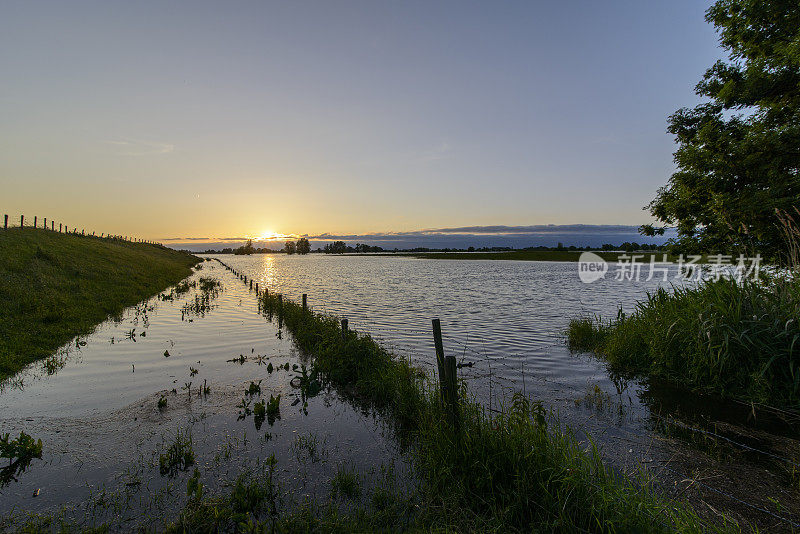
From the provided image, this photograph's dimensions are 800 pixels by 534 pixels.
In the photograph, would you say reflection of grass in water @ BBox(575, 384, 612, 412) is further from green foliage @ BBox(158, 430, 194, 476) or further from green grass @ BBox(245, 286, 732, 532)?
green foliage @ BBox(158, 430, 194, 476)

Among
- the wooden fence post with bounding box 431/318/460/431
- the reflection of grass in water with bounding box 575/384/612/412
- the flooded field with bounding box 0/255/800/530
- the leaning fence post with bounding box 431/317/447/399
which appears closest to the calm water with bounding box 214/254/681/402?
the flooded field with bounding box 0/255/800/530

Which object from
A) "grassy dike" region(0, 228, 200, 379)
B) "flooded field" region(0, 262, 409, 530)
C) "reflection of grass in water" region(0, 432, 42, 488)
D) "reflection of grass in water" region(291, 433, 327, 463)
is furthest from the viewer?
"grassy dike" region(0, 228, 200, 379)

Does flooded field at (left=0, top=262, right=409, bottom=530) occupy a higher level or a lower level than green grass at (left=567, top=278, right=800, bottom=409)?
lower

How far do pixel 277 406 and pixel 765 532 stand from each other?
9.40 meters

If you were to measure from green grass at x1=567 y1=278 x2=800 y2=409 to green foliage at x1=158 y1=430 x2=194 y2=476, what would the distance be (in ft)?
41.7

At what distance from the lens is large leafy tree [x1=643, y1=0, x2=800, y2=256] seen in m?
15.2

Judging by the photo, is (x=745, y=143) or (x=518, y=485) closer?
(x=518, y=485)

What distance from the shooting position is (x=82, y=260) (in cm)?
3381

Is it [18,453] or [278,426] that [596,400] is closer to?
[278,426]

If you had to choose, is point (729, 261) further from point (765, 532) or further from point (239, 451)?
point (239, 451)

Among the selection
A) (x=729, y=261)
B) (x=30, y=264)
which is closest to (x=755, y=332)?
(x=729, y=261)

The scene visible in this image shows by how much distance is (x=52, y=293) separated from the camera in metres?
21.7

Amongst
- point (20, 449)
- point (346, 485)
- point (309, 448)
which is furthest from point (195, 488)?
point (20, 449)

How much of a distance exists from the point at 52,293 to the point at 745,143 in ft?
120
